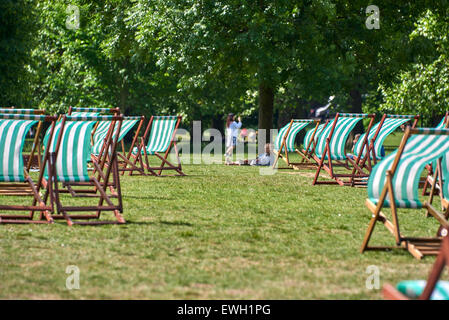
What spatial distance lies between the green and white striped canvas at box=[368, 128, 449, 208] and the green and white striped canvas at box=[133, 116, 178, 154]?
9.29m

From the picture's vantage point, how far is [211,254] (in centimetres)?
665

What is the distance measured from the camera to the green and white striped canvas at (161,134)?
15.9m

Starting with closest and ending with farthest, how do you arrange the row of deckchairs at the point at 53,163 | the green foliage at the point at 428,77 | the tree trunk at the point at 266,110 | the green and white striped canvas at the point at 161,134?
1. the row of deckchairs at the point at 53,163
2. the green and white striped canvas at the point at 161,134
3. the tree trunk at the point at 266,110
4. the green foliage at the point at 428,77

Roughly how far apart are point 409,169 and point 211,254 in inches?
76.4

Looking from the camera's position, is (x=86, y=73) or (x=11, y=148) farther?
(x=86, y=73)

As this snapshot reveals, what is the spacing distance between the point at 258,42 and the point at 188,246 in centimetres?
1360

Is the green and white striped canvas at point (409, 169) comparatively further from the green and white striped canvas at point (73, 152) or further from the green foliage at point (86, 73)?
the green foliage at point (86, 73)

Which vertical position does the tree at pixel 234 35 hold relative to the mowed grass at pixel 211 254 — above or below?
above

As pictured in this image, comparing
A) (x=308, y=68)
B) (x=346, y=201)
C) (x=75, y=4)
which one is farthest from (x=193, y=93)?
(x=346, y=201)

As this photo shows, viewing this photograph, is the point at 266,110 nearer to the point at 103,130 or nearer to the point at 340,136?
the point at 340,136

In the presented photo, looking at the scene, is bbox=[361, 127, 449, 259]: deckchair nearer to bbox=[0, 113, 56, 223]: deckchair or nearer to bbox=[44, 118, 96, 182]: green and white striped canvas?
bbox=[44, 118, 96, 182]: green and white striped canvas

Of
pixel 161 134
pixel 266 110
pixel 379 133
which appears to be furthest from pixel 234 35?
pixel 379 133

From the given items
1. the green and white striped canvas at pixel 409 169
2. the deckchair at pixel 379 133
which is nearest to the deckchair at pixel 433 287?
the green and white striped canvas at pixel 409 169

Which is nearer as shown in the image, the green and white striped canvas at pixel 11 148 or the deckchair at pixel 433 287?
the deckchair at pixel 433 287
